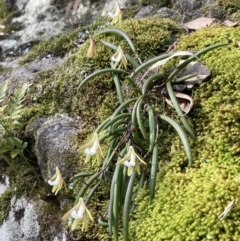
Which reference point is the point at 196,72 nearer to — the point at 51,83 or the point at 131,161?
the point at 131,161

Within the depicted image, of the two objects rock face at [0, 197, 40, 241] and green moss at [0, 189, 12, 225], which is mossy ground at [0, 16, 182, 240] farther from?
green moss at [0, 189, 12, 225]

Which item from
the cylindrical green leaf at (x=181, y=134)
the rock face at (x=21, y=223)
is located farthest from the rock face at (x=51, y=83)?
the cylindrical green leaf at (x=181, y=134)

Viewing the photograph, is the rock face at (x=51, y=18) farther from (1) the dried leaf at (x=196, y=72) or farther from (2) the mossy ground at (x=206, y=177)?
(2) the mossy ground at (x=206, y=177)

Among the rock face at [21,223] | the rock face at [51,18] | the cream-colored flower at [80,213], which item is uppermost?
the cream-colored flower at [80,213]

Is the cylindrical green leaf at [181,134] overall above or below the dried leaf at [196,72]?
below

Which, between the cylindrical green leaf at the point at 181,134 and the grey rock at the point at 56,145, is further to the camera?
the grey rock at the point at 56,145

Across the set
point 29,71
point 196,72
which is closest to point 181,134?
point 196,72

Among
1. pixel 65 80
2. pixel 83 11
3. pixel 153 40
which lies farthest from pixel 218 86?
pixel 83 11

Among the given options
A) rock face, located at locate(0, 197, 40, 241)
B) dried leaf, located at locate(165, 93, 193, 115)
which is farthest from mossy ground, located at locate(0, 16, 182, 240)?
dried leaf, located at locate(165, 93, 193, 115)
